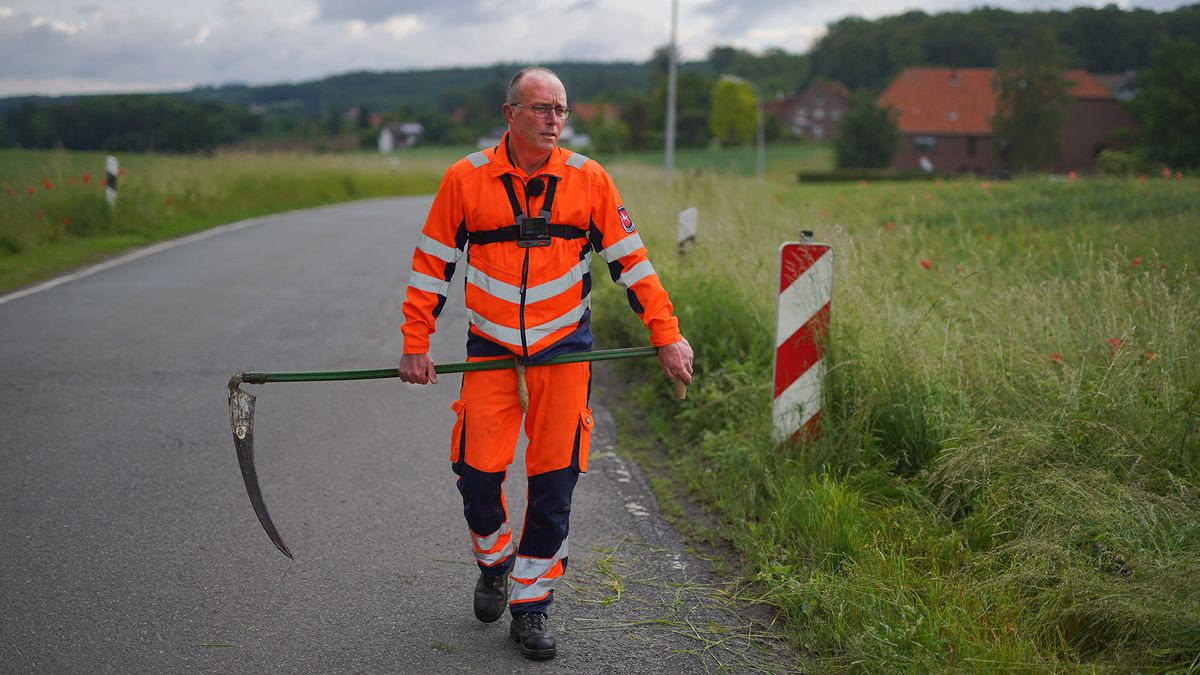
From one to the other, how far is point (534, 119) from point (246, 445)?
61.5 inches

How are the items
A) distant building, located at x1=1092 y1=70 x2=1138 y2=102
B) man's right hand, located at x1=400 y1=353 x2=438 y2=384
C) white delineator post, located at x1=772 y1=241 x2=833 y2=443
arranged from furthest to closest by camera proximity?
1. distant building, located at x1=1092 y1=70 x2=1138 y2=102
2. white delineator post, located at x1=772 y1=241 x2=833 y2=443
3. man's right hand, located at x1=400 y1=353 x2=438 y2=384

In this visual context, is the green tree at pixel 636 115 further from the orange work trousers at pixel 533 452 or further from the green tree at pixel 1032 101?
the orange work trousers at pixel 533 452

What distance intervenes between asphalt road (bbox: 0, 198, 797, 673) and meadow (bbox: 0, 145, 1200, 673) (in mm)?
374

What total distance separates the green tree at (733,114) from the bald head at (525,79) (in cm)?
10411

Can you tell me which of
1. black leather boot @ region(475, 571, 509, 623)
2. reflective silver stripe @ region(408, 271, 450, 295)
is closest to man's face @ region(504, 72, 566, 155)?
reflective silver stripe @ region(408, 271, 450, 295)

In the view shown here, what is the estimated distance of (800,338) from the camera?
5.03 metres

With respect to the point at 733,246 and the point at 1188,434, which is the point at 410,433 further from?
the point at 1188,434

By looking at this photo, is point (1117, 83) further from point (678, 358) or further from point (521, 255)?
point (521, 255)

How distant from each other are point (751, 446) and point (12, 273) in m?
9.44

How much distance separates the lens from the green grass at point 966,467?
3.23m

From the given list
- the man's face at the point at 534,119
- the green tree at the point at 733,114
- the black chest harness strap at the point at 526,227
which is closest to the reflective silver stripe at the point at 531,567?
the black chest harness strap at the point at 526,227

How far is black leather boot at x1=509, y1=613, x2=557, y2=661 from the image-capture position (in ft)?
11.2

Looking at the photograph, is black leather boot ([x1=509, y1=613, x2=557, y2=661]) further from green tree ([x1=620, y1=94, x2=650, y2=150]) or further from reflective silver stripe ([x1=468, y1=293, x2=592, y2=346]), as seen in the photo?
green tree ([x1=620, y1=94, x2=650, y2=150])

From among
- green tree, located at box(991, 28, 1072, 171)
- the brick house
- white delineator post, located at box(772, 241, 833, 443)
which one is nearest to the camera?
white delineator post, located at box(772, 241, 833, 443)
